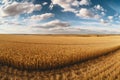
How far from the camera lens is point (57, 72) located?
38.6 feet

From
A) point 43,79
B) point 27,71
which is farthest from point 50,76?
point 27,71

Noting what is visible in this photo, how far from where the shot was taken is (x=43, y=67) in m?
12.8

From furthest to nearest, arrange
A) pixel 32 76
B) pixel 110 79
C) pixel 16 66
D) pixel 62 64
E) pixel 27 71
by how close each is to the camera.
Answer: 1. pixel 62 64
2. pixel 16 66
3. pixel 27 71
4. pixel 32 76
5. pixel 110 79

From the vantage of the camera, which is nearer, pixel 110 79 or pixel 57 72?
pixel 110 79

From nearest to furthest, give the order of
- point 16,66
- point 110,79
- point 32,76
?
point 110,79, point 32,76, point 16,66

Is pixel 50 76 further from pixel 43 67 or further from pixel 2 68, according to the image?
pixel 2 68

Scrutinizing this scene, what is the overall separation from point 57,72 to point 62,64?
220 cm

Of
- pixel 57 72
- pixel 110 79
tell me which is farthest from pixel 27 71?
pixel 110 79

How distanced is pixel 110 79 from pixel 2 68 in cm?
685

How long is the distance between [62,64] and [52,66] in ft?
3.43

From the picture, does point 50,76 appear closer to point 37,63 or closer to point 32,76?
point 32,76

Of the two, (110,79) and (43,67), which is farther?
(43,67)

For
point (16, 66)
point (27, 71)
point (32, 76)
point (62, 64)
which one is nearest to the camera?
point (32, 76)

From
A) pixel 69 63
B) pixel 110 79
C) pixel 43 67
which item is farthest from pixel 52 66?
pixel 110 79
